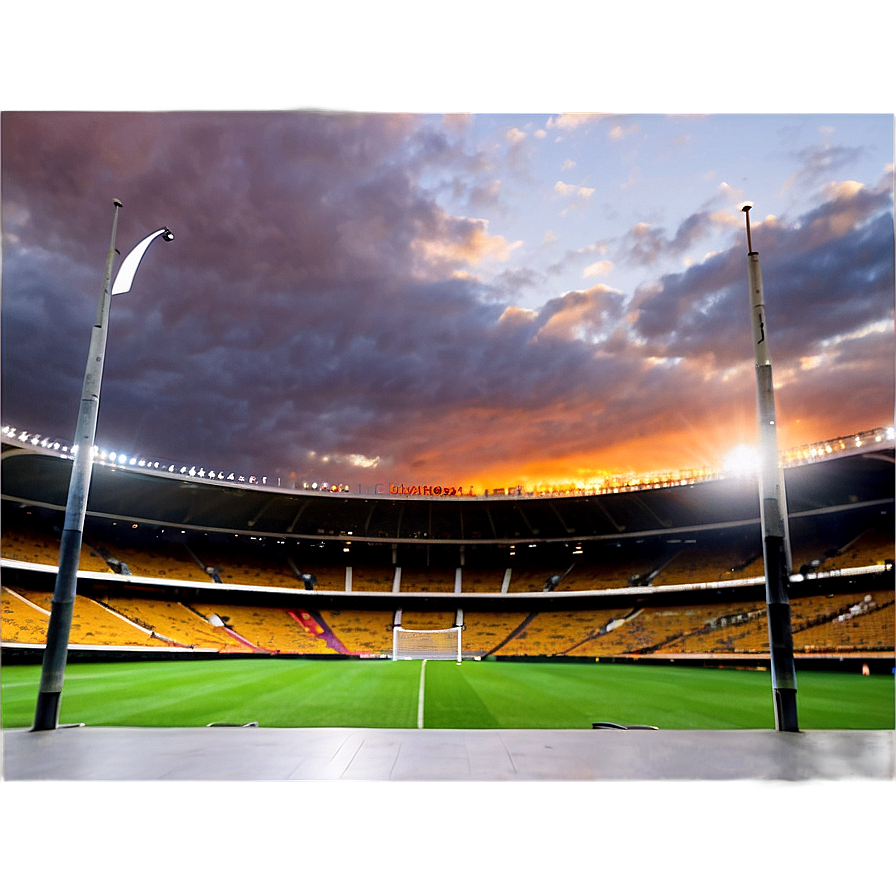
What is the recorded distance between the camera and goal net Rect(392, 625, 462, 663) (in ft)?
85.8

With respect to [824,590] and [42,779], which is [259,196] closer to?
[42,779]

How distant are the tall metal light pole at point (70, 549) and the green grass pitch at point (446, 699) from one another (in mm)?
2051

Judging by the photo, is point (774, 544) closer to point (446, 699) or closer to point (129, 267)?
point (446, 699)

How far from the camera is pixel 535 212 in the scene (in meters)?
10.6

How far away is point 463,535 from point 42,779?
29672 millimetres

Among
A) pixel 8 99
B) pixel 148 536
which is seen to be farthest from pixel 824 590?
pixel 148 536

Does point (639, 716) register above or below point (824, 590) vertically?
below

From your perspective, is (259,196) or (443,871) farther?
(259,196)

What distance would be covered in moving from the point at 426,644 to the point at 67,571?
23420 millimetres

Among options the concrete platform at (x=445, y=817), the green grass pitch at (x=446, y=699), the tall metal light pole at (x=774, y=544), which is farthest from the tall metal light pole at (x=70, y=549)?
the tall metal light pole at (x=774, y=544)

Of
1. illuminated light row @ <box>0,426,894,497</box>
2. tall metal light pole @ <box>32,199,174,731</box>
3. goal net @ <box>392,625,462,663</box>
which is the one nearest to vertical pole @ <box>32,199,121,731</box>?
tall metal light pole @ <box>32,199,174,731</box>

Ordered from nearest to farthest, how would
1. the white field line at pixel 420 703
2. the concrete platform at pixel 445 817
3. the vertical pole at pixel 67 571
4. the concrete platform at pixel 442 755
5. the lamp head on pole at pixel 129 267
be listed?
the concrete platform at pixel 445 817 → the concrete platform at pixel 442 755 → the vertical pole at pixel 67 571 → the lamp head on pole at pixel 129 267 → the white field line at pixel 420 703

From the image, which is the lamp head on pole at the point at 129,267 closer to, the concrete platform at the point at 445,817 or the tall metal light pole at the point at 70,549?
the tall metal light pole at the point at 70,549

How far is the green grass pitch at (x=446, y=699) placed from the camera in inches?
334
